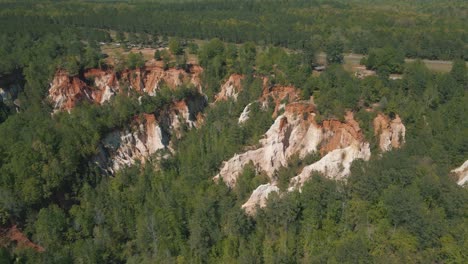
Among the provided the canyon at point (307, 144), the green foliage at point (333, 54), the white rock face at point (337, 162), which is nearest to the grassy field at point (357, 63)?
the green foliage at point (333, 54)

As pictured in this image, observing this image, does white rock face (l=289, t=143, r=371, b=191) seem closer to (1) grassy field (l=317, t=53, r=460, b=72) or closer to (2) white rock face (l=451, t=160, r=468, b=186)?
(2) white rock face (l=451, t=160, r=468, b=186)

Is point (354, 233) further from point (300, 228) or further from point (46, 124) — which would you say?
point (46, 124)

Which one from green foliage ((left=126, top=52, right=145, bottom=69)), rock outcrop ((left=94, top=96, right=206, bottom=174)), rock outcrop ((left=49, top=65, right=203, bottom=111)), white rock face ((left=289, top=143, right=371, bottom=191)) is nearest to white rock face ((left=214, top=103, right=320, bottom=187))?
white rock face ((left=289, top=143, right=371, bottom=191))

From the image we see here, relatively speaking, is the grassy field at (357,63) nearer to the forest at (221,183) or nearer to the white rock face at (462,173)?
the forest at (221,183)

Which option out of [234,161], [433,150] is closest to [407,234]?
[433,150]

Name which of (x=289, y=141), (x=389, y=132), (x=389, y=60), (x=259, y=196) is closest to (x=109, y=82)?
(x=289, y=141)

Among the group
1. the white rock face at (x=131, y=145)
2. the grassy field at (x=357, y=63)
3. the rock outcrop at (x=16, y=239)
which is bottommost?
the rock outcrop at (x=16, y=239)
